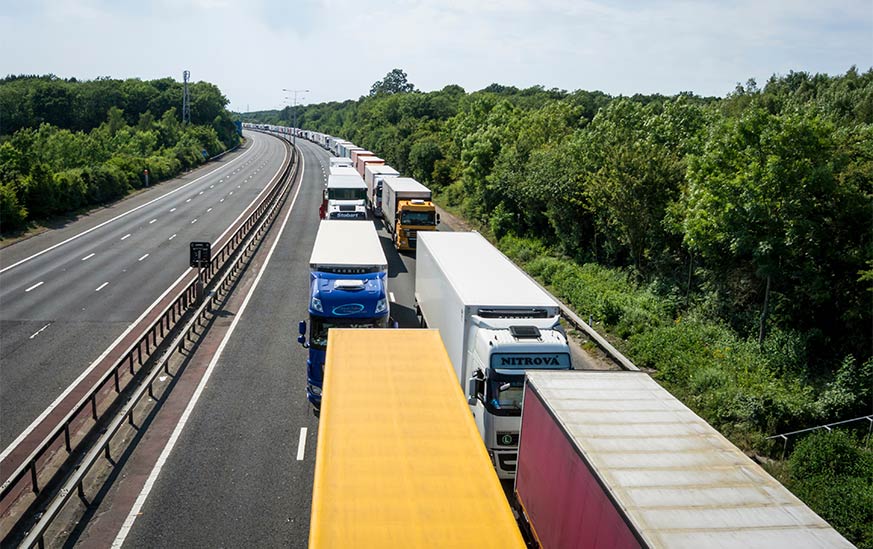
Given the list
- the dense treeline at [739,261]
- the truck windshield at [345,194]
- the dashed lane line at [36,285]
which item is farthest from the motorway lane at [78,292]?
the dense treeline at [739,261]

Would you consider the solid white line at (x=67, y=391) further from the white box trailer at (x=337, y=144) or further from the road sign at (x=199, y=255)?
the white box trailer at (x=337, y=144)

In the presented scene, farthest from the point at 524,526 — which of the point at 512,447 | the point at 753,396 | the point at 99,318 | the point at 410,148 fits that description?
the point at 410,148

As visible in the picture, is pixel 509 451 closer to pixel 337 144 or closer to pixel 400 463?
pixel 400 463

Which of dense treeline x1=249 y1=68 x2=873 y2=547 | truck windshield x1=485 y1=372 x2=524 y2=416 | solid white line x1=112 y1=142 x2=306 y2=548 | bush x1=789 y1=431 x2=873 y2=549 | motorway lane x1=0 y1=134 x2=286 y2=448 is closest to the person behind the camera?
solid white line x1=112 y1=142 x2=306 y2=548

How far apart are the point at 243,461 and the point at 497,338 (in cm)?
630

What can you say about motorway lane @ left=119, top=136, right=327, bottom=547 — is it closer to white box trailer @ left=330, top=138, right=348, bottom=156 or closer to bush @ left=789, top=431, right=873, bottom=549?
bush @ left=789, top=431, right=873, bottom=549

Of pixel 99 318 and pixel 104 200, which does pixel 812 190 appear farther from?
pixel 104 200

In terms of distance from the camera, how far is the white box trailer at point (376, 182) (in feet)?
157

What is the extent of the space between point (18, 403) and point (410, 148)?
6543 cm

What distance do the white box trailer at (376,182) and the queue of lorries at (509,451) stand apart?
32026 mm

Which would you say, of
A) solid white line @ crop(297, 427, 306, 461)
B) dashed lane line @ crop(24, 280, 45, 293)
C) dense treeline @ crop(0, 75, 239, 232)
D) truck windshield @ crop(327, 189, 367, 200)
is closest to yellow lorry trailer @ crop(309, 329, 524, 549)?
solid white line @ crop(297, 427, 306, 461)

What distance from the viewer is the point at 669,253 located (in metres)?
28.3

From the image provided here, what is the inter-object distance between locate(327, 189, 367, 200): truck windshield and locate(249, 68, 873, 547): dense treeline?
38.7ft

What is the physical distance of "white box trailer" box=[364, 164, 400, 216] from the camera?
1881 inches
